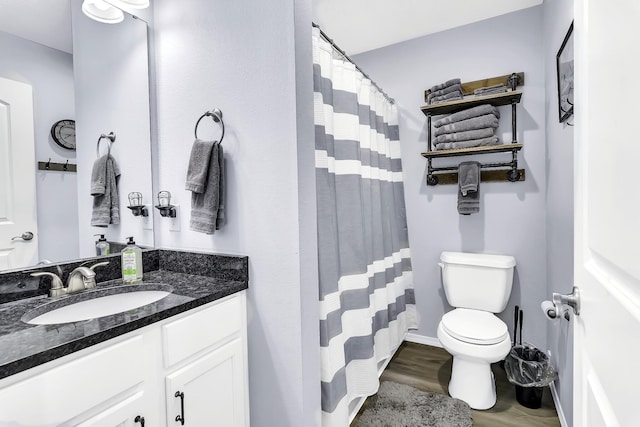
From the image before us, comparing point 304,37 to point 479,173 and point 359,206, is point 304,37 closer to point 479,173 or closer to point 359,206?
point 359,206

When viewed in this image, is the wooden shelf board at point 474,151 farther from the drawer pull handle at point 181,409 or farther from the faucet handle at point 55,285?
the faucet handle at point 55,285

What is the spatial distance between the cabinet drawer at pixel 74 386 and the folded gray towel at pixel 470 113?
91.7 inches

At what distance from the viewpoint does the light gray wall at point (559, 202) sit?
5.13 ft

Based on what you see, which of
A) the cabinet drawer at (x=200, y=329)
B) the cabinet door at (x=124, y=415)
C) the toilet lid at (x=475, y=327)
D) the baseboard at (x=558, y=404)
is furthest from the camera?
the toilet lid at (x=475, y=327)

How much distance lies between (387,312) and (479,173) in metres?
1.21

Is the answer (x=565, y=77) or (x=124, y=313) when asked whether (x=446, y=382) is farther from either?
(x=124, y=313)

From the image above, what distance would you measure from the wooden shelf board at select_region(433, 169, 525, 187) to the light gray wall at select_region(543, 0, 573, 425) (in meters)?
0.26

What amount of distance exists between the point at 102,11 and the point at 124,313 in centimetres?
133

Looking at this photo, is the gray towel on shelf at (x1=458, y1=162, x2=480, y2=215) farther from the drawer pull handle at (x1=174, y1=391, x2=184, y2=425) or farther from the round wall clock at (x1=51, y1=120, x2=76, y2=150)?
the round wall clock at (x1=51, y1=120, x2=76, y2=150)

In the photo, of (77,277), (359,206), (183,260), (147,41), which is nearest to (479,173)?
(359,206)

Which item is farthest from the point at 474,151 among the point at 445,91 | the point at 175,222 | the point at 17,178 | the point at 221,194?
the point at 17,178
